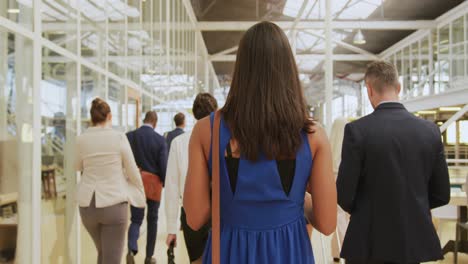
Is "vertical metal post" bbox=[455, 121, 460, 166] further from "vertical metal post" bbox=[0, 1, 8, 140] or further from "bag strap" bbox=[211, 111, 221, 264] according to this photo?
"bag strap" bbox=[211, 111, 221, 264]

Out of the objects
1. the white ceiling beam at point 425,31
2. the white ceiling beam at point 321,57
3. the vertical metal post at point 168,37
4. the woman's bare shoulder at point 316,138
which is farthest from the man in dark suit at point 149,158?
the white ceiling beam at point 321,57

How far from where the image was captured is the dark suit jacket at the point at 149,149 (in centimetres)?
497

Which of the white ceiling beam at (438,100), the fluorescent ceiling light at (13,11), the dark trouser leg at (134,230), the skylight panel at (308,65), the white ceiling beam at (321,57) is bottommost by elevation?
the dark trouser leg at (134,230)

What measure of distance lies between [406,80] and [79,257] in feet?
69.5

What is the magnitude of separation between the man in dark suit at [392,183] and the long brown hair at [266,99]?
887 mm

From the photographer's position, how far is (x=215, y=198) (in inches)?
59.0

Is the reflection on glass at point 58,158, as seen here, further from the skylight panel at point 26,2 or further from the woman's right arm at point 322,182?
the woman's right arm at point 322,182

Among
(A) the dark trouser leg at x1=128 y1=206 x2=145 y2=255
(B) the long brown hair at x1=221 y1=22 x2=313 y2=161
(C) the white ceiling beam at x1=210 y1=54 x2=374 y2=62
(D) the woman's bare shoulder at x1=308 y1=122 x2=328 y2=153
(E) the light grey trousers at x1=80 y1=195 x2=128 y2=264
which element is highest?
(C) the white ceiling beam at x1=210 y1=54 x2=374 y2=62

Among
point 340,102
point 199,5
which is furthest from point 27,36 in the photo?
point 340,102

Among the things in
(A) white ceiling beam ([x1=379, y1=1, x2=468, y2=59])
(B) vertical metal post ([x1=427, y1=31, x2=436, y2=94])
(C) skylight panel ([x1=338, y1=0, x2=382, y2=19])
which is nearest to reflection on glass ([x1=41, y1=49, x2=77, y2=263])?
(C) skylight panel ([x1=338, y1=0, x2=382, y2=19])

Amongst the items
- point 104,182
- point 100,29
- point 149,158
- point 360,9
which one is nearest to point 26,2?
point 104,182

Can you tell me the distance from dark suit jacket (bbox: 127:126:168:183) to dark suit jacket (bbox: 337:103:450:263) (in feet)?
9.64

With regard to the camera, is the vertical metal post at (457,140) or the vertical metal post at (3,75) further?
the vertical metal post at (457,140)

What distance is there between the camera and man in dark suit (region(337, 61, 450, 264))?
7.46 ft
